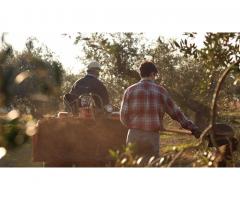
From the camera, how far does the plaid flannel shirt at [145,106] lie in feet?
20.3

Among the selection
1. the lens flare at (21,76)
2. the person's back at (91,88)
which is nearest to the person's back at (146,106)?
the person's back at (91,88)

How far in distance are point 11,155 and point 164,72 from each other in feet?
19.8

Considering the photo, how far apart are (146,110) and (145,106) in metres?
0.06

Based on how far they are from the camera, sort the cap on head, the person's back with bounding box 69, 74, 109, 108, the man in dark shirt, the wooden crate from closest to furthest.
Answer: the wooden crate < the man in dark shirt < the person's back with bounding box 69, 74, 109, 108 < the cap on head

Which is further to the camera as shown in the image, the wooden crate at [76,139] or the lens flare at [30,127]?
the wooden crate at [76,139]

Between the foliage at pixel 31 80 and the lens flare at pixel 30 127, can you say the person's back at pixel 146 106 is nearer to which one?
the lens flare at pixel 30 127

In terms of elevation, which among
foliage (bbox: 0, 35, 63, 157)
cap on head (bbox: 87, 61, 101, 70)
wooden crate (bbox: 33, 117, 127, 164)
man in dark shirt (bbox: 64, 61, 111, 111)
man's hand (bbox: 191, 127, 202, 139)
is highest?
cap on head (bbox: 87, 61, 101, 70)

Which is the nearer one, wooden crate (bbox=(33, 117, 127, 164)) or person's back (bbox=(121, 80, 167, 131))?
person's back (bbox=(121, 80, 167, 131))

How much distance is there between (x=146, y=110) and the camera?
20.4 ft

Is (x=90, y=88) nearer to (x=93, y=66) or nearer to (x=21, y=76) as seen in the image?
(x=93, y=66)

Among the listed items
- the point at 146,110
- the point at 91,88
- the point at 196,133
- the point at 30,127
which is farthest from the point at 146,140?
the point at 91,88

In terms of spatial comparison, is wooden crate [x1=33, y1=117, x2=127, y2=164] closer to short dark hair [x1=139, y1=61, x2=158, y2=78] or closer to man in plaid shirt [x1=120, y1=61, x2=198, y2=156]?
man in plaid shirt [x1=120, y1=61, x2=198, y2=156]

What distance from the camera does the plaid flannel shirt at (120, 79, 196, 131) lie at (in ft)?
20.3

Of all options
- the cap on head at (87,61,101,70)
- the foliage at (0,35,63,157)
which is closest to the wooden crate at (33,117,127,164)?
the cap on head at (87,61,101,70)
